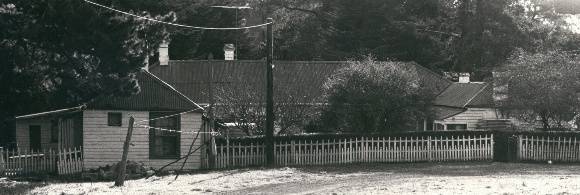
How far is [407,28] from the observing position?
58938 mm

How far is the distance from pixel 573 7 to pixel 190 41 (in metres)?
27.8

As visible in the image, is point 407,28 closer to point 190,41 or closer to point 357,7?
point 357,7

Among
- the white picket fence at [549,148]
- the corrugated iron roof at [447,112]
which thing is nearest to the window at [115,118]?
the white picket fence at [549,148]

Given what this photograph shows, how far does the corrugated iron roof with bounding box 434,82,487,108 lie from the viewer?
4312 cm

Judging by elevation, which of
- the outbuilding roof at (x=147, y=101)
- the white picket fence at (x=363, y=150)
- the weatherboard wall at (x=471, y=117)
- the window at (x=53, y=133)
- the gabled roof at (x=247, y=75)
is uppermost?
the gabled roof at (x=247, y=75)

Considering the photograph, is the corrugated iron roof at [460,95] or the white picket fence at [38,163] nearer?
the white picket fence at [38,163]

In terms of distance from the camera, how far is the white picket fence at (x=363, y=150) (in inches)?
1273

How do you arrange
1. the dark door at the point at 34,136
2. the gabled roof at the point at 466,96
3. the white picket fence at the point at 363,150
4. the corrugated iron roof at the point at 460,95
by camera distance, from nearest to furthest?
the white picket fence at the point at 363,150
the dark door at the point at 34,136
the gabled roof at the point at 466,96
the corrugated iron roof at the point at 460,95

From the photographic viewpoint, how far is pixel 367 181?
81.5 ft

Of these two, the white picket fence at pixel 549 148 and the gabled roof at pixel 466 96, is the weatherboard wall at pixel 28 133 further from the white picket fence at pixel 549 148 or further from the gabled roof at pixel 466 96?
the white picket fence at pixel 549 148

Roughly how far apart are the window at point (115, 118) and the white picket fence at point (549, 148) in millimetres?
15242

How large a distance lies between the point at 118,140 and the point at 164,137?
5.81 ft

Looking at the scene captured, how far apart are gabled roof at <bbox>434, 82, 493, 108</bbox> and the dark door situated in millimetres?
18897

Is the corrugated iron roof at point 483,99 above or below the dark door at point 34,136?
above
